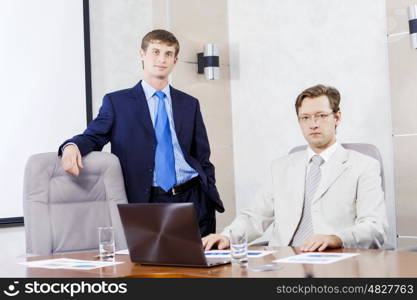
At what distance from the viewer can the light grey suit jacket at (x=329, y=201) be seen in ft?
10.0

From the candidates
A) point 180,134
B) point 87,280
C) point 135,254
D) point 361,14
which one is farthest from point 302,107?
point 361,14

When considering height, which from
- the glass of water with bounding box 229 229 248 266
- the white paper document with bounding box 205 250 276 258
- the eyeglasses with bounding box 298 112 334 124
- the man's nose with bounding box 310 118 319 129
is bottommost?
the white paper document with bounding box 205 250 276 258

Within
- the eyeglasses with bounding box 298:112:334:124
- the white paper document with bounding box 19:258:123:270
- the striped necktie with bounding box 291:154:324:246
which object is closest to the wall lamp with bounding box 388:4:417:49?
the eyeglasses with bounding box 298:112:334:124

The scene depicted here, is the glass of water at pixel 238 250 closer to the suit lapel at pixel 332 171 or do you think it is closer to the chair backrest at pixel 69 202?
the suit lapel at pixel 332 171

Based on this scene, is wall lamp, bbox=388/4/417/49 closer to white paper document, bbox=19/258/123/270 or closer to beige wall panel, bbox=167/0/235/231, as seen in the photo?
beige wall panel, bbox=167/0/235/231

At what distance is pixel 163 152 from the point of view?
12.7 ft

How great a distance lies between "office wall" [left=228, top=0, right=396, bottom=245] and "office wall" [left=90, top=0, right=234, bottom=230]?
11 centimetres

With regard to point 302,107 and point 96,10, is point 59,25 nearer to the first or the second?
point 96,10

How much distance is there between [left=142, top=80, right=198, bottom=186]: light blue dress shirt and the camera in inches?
152

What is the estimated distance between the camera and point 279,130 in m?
5.78

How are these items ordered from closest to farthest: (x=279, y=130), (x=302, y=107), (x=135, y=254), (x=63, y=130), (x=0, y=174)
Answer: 1. (x=135, y=254)
2. (x=302, y=107)
3. (x=0, y=174)
4. (x=63, y=130)
5. (x=279, y=130)

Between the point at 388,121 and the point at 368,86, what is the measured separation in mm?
316

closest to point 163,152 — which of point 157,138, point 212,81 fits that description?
point 157,138

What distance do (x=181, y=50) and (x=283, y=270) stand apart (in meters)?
3.84
